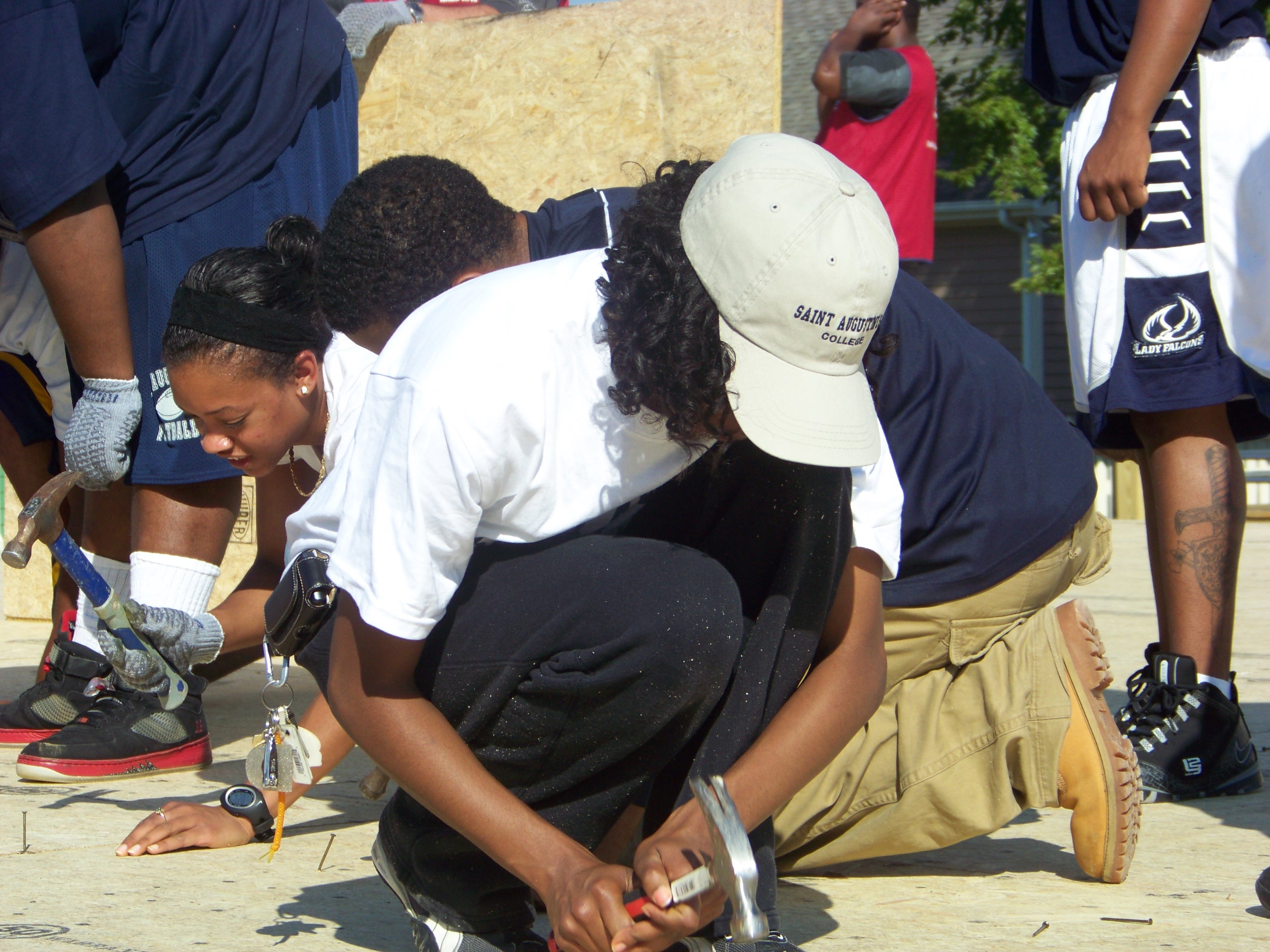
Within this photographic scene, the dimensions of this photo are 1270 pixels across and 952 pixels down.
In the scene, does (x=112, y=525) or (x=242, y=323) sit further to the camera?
(x=112, y=525)

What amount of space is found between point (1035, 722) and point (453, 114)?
124 inches

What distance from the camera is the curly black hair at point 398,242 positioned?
7.29 feet

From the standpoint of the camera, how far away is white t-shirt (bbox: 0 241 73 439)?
3.03m

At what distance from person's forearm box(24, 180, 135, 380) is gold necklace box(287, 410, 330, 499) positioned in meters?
0.52

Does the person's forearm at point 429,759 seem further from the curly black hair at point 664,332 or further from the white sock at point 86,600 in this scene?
the white sock at point 86,600

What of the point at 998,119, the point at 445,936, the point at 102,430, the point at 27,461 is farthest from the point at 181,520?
the point at 998,119

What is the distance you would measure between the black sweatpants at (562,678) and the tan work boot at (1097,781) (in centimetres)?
68

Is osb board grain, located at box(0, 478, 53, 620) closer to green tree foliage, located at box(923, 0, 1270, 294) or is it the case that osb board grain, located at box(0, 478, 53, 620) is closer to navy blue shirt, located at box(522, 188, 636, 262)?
navy blue shirt, located at box(522, 188, 636, 262)

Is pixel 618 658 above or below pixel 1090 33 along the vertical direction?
below

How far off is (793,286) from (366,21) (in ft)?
11.2

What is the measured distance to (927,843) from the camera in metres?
2.05

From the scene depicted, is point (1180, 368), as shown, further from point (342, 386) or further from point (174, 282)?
point (174, 282)

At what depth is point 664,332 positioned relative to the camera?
1.51 meters

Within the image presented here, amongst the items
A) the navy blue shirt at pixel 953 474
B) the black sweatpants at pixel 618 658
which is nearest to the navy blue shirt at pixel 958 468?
the navy blue shirt at pixel 953 474
